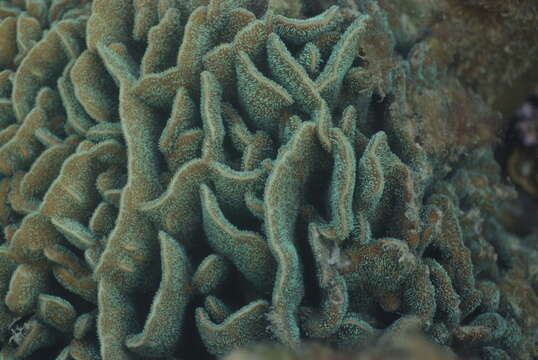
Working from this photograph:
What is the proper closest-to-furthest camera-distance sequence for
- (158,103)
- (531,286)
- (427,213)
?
1. (427,213)
2. (158,103)
3. (531,286)

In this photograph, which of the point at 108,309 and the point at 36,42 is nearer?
the point at 108,309

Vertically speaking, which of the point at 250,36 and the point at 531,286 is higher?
the point at 250,36

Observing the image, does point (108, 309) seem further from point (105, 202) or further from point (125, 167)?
point (125, 167)

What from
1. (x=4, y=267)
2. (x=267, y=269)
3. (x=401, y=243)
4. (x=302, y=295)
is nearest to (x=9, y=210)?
(x=4, y=267)

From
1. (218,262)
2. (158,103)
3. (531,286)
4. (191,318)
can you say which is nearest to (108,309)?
(191,318)

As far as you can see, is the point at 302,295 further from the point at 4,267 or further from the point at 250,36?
the point at 4,267

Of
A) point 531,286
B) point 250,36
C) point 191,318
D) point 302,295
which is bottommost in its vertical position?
point 531,286

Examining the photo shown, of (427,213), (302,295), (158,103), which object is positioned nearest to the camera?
(302,295)
